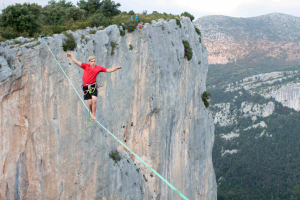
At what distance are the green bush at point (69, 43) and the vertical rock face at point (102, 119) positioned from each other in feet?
1.04

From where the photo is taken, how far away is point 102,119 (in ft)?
63.7

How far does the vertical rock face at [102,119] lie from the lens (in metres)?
15.0

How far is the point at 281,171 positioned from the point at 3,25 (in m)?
101

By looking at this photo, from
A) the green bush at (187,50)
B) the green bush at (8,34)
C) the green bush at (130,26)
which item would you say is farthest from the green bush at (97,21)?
the green bush at (187,50)

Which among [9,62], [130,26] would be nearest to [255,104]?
[130,26]

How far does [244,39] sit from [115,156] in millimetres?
175006

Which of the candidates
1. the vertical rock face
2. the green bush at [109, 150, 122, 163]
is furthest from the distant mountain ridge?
the green bush at [109, 150, 122, 163]

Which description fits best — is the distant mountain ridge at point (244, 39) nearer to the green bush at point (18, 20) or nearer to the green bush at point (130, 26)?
the green bush at point (130, 26)

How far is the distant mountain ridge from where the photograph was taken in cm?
17538

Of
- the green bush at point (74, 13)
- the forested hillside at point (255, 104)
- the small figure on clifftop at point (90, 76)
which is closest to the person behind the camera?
the small figure on clifftop at point (90, 76)

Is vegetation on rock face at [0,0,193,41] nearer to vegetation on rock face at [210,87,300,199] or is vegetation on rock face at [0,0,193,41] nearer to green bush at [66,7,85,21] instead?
green bush at [66,7,85,21]

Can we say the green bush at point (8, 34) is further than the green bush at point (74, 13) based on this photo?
No

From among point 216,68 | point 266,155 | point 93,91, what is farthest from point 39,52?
point 216,68

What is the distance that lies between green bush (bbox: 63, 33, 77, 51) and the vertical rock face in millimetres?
316
